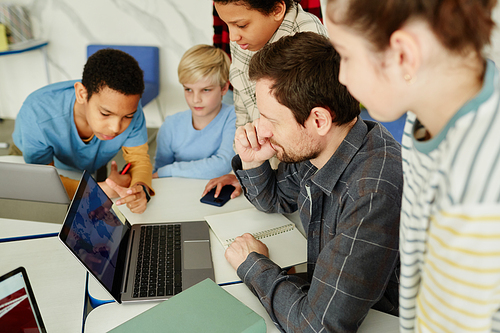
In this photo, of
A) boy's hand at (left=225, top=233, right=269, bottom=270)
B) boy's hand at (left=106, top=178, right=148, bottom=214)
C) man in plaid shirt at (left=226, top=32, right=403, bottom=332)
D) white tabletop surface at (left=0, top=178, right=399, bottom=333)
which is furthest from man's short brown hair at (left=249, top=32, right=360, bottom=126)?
boy's hand at (left=106, top=178, right=148, bottom=214)

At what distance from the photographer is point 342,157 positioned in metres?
0.95

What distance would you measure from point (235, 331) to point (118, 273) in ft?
1.17

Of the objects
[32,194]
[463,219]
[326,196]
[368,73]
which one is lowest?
[32,194]

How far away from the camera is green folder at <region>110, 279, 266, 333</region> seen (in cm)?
75

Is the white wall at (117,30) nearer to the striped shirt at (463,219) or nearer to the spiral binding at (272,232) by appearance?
the spiral binding at (272,232)

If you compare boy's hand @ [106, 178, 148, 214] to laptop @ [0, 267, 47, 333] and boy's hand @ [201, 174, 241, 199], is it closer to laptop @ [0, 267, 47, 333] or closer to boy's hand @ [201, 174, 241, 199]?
boy's hand @ [201, 174, 241, 199]

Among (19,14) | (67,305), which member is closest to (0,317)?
(67,305)

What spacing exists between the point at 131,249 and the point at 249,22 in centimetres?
80

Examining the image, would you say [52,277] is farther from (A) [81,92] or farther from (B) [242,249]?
(A) [81,92]

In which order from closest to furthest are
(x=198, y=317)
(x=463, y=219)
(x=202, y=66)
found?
(x=463, y=219)
(x=198, y=317)
(x=202, y=66)

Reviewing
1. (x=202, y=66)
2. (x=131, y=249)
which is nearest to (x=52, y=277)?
(x=131, y=249)

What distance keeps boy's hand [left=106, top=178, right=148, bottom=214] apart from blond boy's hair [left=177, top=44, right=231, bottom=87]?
0.77 meters

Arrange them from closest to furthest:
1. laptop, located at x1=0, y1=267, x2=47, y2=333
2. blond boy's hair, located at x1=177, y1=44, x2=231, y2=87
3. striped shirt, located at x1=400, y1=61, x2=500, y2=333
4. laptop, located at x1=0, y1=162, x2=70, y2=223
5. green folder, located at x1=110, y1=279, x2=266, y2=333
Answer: striped shirt, located at x1=400, y1=61, x2=500, y2=333 → laptop, located at x1=0, y1=267, x2=47, y2=333 → green folder, located at x1=110, y1=279, x2=266, y2=333 → laptop, located at x1=0, y1=162, x2=70, y2=223 → blond boy's hair, located at x1=177, y1=44, x2=231, y2=87

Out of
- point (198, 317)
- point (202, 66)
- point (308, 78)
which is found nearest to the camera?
point (198, 317)
